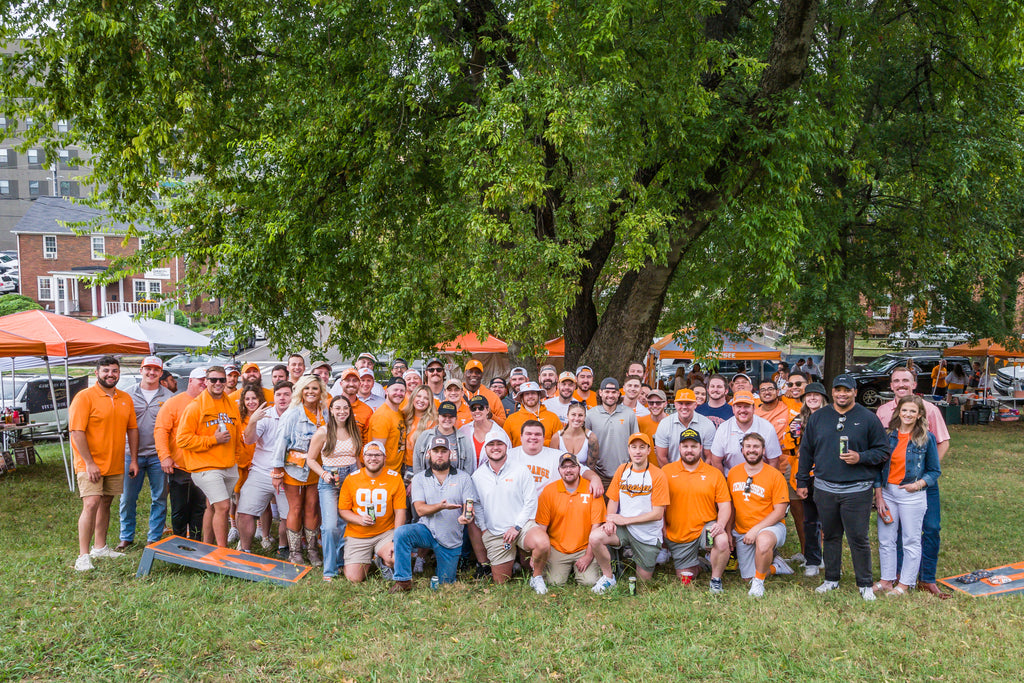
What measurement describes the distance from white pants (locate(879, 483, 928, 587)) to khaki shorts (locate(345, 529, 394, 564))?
4399 millimetres

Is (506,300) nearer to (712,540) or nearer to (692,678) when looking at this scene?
(712,540)

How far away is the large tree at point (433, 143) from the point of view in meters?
8.70

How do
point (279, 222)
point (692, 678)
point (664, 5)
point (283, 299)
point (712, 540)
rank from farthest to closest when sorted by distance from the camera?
point (283, 299) → point (279, 222) → point (664, 5) → point (712, 540) → point (692, 678)

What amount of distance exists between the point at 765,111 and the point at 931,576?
19.6 feet

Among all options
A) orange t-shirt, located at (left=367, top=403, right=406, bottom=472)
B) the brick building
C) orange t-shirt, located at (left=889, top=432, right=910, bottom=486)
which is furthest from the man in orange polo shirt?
the brick building

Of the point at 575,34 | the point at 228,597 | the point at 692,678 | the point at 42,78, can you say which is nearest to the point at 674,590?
the point at 692,678

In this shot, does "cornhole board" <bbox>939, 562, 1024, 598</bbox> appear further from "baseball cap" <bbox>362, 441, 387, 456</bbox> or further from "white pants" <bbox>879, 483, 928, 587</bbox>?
"baseball cap" <bbox>362, 441, 387, 456</bbox>

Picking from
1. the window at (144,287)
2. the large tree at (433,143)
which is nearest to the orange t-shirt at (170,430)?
the large tree at (433,143)

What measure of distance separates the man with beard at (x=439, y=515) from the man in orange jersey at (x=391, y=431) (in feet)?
1.91

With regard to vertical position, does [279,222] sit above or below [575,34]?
below

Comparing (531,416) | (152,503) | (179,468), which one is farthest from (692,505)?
(152,503)

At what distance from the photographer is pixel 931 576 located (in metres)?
6.57

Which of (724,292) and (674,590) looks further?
(724,292)

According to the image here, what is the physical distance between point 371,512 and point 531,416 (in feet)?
6.60
